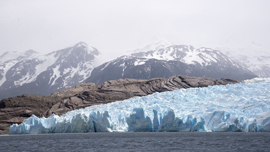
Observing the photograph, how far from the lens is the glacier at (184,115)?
5041 cm

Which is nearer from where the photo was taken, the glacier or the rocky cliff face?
the glacier

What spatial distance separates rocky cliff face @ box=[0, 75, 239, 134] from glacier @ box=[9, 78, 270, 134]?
72.2 ft

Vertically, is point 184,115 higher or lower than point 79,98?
lower

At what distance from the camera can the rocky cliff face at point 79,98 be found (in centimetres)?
9025

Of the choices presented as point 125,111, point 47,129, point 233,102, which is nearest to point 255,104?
point 233,102

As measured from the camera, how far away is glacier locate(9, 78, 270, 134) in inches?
Result: 1984

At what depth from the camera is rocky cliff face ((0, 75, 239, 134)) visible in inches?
3553

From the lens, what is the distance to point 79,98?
321 ft

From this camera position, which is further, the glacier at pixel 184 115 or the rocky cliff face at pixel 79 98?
the rocky cliff face at pixel 79 98

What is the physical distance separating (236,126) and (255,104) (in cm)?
579

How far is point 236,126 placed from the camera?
49.3 m

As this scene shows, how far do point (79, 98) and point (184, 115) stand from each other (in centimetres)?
4903

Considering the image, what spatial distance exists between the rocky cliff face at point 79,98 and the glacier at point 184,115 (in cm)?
2202

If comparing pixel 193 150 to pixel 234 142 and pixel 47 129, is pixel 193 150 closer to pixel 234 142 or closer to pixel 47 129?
pixel 234 142
